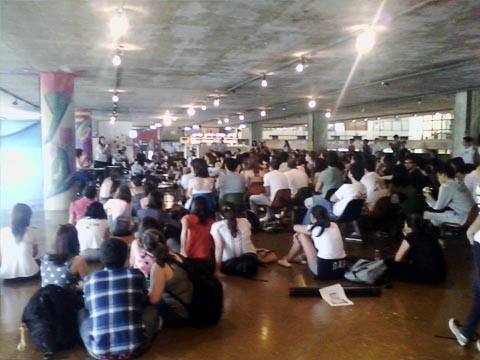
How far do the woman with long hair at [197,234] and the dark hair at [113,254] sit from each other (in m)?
2.13

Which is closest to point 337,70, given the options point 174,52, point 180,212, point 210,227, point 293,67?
point 293,67

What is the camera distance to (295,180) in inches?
333

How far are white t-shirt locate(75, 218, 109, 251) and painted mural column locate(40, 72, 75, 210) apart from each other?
5.56 m

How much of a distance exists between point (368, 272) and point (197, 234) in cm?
207

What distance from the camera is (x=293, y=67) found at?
1034cm

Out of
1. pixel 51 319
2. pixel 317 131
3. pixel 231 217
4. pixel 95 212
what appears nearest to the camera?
pixel 51 319

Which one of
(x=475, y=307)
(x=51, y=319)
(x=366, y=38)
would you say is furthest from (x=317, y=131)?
(x=51, y=319)

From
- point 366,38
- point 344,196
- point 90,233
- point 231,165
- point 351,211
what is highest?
point 366,38

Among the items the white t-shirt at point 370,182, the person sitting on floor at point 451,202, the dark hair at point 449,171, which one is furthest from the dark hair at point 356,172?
the dark hair at point 449,171

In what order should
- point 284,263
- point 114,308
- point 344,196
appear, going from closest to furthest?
point 114,308, point 284,263, point 344,196

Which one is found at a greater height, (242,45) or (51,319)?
(242,45)

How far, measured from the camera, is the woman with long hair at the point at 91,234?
19.0 feet

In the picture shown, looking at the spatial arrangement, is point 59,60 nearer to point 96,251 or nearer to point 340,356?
point 96,251

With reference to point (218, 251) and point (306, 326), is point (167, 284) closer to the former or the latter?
point (306, 326)
